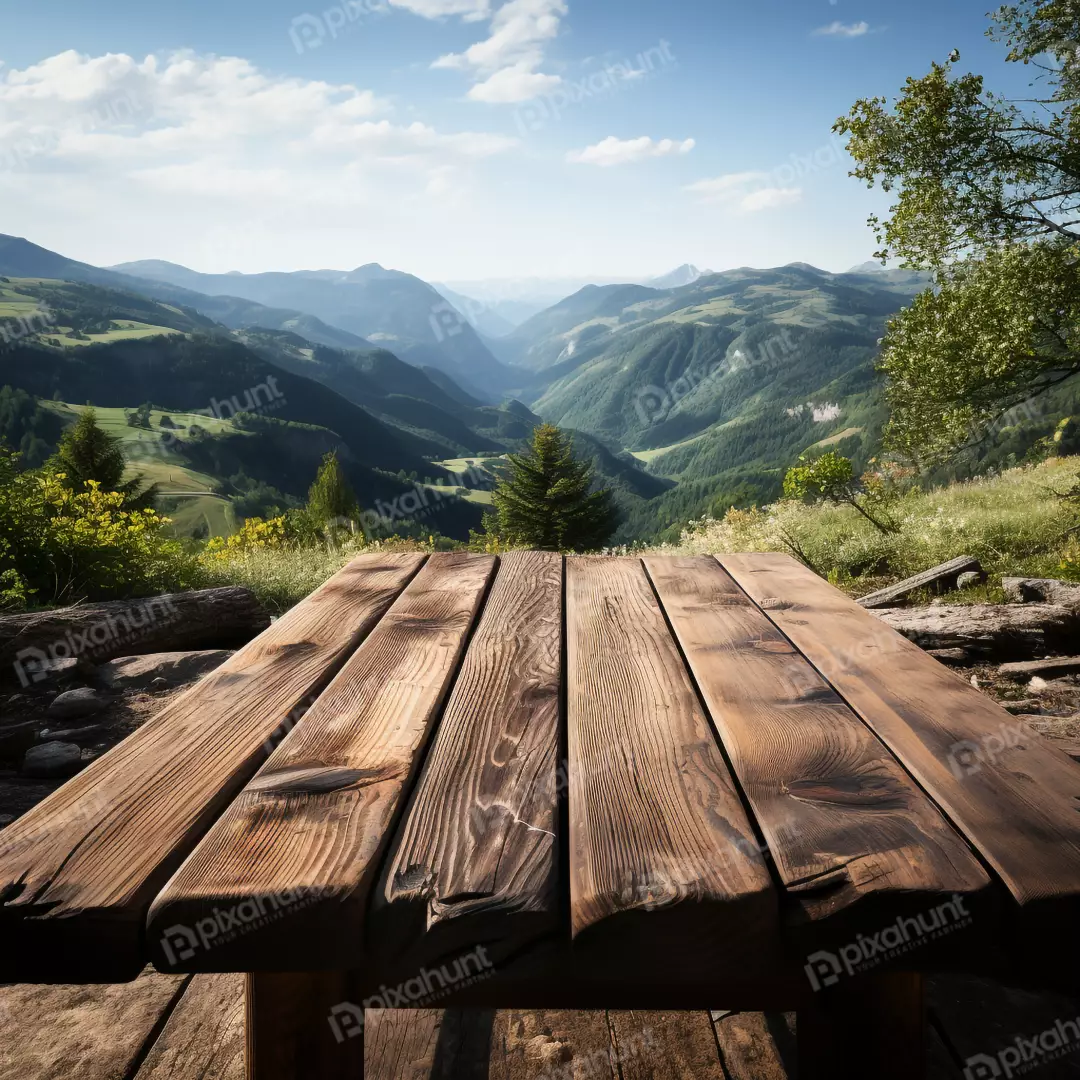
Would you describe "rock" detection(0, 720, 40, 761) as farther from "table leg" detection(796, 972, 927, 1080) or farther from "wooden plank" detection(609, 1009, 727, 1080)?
"table leg" detection(796, 972, 927, 1080)

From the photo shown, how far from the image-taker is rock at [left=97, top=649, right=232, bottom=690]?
422 cm

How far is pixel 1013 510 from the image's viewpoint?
8.61m

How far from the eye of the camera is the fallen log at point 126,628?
414 centimetres

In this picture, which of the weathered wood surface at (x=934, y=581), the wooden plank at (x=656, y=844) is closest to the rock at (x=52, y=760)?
the wooden plank at (x=656, y=844)

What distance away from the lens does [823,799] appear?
970 millimetres

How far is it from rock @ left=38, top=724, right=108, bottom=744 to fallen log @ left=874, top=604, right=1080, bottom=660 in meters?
4.23

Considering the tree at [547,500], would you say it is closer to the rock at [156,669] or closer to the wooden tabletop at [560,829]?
the rock at [156,669]

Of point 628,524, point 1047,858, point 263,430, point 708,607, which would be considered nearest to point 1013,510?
point 708,607

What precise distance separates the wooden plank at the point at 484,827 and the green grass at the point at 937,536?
531 cm

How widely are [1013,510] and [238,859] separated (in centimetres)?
981

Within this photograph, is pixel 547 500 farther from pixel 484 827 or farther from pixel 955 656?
pixel 484 827

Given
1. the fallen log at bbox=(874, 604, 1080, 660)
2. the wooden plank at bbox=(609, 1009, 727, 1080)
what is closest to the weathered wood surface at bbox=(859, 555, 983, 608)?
the fallen log at bbox=(874, 604, 1080, 660)

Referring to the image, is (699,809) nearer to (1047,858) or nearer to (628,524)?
(1047,858)

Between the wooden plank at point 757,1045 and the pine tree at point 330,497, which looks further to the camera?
the pine tree at point 330,497
